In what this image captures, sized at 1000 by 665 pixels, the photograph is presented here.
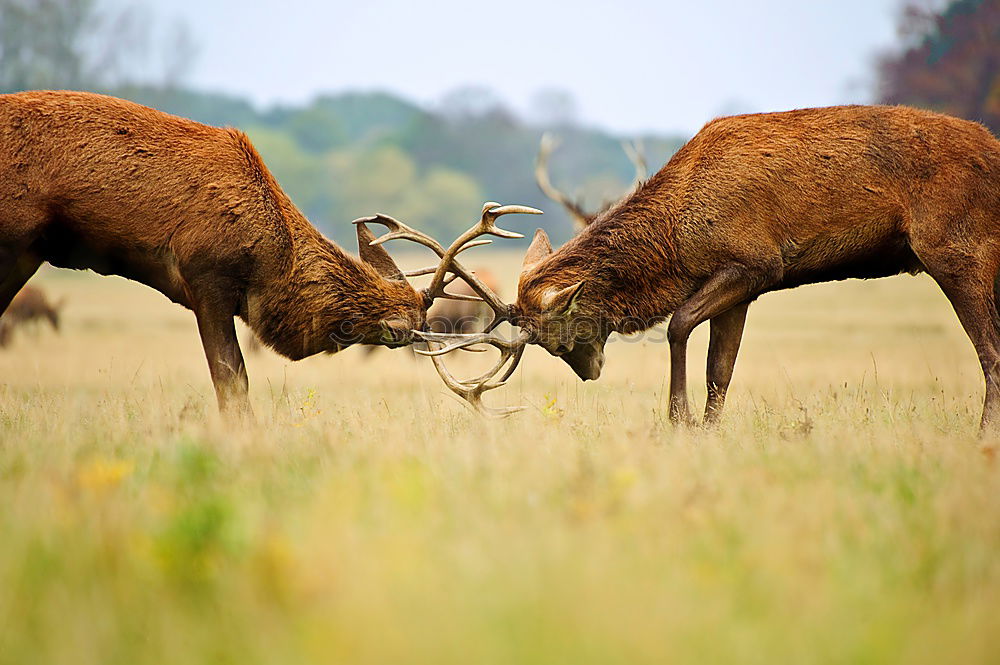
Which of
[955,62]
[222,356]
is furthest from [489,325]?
[955,62]

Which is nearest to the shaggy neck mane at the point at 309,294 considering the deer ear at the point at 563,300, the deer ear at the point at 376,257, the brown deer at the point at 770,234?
the deer ear at the point at 376,257

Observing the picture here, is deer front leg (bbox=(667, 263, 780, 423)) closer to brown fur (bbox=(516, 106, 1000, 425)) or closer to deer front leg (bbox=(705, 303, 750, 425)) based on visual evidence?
brown fur (bbox=(516, 106, 1000, 425))

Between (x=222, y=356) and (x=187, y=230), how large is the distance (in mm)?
906

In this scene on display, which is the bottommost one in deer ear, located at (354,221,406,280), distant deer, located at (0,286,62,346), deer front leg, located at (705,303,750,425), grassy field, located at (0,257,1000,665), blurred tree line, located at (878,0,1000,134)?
grassy field, located at (0,257,1000,665)

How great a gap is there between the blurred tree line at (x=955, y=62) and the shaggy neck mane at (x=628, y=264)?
2885 centimetres

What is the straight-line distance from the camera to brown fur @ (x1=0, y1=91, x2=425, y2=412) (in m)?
6.63

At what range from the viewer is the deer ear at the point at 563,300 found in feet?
24.4

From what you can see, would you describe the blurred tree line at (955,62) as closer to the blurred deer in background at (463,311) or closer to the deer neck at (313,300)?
the blurred deer in background at (463,311)

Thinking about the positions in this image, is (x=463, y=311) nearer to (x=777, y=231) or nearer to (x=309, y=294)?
(x=309, y=294)

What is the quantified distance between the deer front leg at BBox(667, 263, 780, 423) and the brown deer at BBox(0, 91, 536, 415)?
1.52 m

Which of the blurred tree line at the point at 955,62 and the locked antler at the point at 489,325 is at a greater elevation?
the blurred tree line at the point at 955,62

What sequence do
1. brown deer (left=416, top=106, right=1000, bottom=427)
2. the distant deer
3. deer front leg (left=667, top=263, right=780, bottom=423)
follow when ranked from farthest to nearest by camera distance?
the distant deer → deer front leg (left=667, top=263, right=780, bottom=423) → brown deer (left=416, top=106, right=1000, bottom=427)

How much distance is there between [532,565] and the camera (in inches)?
130

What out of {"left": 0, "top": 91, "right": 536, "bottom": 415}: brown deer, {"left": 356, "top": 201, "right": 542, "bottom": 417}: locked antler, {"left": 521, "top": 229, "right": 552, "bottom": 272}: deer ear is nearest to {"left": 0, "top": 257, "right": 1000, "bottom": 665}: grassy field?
{"left": 356, "top": 201, "right": 542, "bottom": 417}: locked antler
